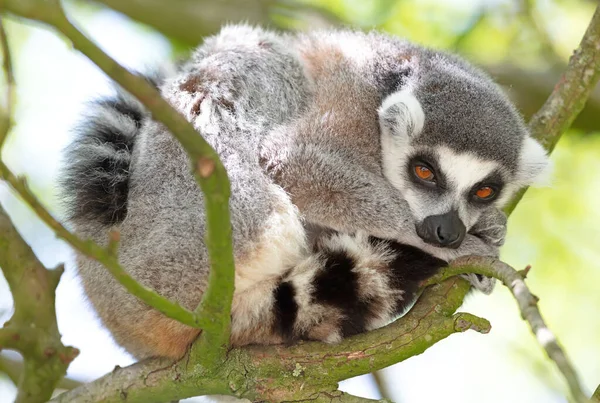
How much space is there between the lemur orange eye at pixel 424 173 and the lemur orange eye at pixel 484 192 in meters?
0.31

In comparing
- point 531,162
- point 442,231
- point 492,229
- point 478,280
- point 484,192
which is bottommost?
point 478,280

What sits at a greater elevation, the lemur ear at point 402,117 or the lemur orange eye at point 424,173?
the lemur ear at point 402,117

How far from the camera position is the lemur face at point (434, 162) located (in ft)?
12.6

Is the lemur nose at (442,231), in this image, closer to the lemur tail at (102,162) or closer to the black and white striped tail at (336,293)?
the black and white striped tail at (336,293)

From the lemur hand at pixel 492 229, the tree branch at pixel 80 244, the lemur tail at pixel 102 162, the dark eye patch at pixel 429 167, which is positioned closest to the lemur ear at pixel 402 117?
the dark eye patch at pixel 429 167

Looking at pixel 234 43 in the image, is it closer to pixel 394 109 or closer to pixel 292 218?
pixel 394 109

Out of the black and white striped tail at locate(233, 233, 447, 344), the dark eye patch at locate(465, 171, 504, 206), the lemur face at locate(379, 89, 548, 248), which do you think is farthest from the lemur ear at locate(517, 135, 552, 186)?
the black and white striped tail at locate(233, 233, 447, 344)

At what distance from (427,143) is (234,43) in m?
1.26

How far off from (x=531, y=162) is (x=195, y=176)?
8.10 ft

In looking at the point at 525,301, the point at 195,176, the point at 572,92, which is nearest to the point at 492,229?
the point at 572,92

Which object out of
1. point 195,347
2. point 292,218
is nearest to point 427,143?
point 292,218

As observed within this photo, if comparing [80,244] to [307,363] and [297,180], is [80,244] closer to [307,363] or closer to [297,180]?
[307,363]

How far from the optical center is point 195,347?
3.06 metres

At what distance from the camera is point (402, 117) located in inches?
150
